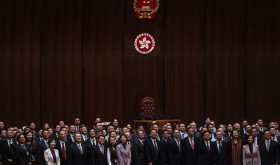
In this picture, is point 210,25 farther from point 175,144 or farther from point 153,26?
point 175,144

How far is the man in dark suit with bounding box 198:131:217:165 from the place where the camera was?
33.3 ft

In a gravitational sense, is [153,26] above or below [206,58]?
above

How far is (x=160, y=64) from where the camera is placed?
16438mm

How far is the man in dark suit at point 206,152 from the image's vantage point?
10.2 meters

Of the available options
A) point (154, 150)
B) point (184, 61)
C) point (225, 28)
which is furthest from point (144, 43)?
point (154, 150)

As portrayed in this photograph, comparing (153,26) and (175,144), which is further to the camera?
(153,26)

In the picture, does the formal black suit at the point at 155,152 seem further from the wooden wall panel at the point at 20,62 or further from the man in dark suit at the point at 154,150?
the wooden wall panel at the point at 20,62

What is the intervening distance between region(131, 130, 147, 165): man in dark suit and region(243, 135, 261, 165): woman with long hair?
2163 millimetres

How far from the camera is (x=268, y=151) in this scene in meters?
10.4

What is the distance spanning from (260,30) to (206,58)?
210cm

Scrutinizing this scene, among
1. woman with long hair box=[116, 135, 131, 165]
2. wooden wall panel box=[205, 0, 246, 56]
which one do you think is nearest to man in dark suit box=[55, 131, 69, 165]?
woman with long hair box=[116, 135, 131, 165]

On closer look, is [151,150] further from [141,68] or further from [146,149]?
[141,68]

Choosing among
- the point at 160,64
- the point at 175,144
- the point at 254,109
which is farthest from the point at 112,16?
the point at 175,144

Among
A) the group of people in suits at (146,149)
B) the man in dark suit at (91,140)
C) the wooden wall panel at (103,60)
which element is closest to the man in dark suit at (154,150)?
A: the group of people in suits at (146,149)
